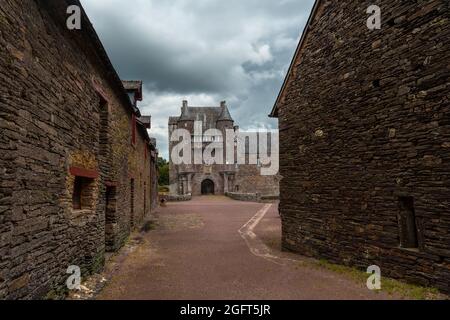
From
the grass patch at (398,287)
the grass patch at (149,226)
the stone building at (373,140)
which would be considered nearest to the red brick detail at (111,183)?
the grass patch at (149,226)

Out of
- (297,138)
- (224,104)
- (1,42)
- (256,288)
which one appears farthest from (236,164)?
(1,42)

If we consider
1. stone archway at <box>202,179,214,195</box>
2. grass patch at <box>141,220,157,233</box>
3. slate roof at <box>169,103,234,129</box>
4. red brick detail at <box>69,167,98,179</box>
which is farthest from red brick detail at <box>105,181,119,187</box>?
slate roof at <box>169,103,234,129</box>

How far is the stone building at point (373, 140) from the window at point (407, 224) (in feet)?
0.06

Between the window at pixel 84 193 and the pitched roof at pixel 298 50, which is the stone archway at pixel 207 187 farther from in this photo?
the window at pixel 84 193

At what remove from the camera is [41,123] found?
204 inches

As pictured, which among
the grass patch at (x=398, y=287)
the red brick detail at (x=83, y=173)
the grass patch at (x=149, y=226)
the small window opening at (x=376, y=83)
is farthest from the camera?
the grass patch at (x=149, y=226)

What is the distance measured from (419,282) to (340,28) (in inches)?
251

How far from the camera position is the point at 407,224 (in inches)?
276

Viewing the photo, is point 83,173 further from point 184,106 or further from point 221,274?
point 184,106

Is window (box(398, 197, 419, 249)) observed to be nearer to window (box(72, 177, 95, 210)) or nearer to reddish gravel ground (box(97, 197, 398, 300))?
reddish gravel ground (box(97, 197, 398, 300))

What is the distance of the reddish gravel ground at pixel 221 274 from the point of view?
6621mm

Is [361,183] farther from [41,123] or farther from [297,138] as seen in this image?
[41,123]

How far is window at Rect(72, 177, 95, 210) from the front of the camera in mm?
7692

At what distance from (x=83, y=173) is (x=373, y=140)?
6.49 m
